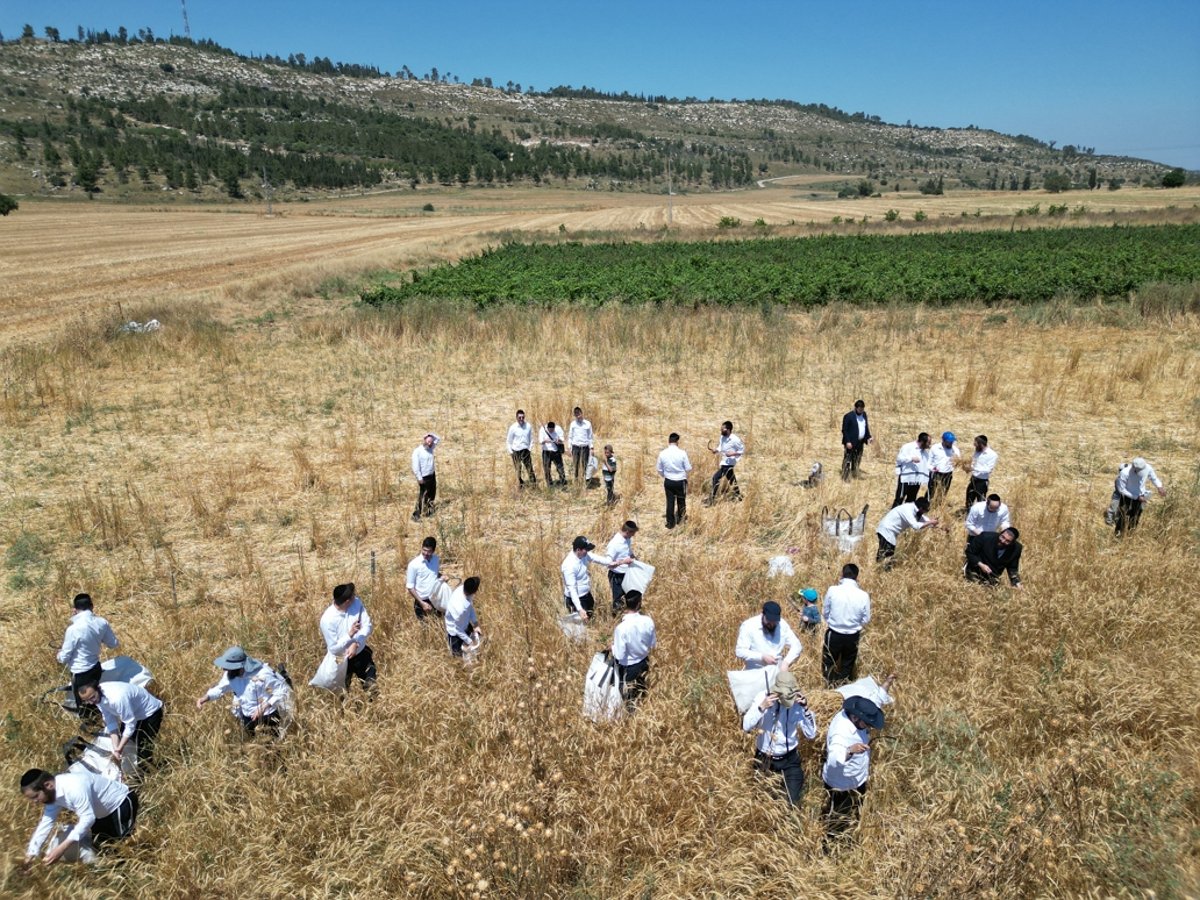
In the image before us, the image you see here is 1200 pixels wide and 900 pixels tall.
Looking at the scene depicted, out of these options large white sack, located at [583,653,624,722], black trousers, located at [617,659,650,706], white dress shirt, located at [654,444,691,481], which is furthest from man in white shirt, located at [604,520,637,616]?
white dress shirt, located at [654,444,691,481]

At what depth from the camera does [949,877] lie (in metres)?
4.04

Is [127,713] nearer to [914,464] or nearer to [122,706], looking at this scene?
[122,706]

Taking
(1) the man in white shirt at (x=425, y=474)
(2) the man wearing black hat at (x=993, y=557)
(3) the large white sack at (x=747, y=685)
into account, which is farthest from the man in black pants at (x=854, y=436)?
(3) the large white sack at (x=747, y=685)

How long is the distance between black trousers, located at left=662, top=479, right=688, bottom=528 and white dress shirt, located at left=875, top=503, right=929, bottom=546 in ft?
9.19

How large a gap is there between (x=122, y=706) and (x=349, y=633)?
1.67 m

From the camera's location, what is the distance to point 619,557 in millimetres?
7645

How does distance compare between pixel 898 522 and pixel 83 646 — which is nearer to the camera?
pixel 83 646

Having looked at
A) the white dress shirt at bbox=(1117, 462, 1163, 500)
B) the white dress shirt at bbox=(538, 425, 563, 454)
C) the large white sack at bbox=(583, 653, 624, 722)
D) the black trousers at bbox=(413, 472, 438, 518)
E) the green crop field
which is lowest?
the black trousers at bbox=(413, 472, 438, 518)

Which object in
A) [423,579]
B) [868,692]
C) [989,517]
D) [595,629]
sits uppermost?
[989,517]

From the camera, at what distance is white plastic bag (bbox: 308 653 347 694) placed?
5.83m

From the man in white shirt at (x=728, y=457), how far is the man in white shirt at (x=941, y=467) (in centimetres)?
265

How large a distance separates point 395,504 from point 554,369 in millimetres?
8710

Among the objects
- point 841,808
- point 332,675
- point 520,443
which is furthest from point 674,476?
point 841,808

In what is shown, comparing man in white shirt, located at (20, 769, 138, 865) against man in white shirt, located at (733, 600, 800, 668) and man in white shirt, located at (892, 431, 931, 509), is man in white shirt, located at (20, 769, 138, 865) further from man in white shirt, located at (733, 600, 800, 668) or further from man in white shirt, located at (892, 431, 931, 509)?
man in white shirt, located at (892, 431, 931, 509)
